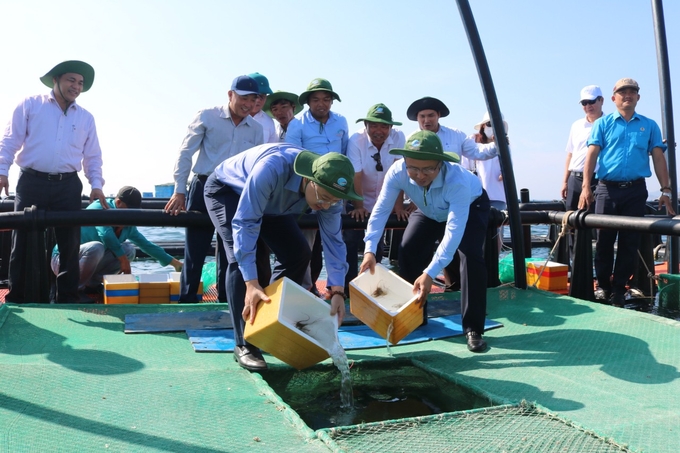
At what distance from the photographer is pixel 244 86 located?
17.0 ft

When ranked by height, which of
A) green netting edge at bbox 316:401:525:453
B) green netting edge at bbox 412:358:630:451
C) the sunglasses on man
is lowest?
green netting edge at bbox 412:358:630:451

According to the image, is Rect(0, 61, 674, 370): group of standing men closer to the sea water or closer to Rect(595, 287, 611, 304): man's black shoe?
Rect(595, 287, 611, 304): man's black shoe

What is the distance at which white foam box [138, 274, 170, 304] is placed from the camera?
222 inches

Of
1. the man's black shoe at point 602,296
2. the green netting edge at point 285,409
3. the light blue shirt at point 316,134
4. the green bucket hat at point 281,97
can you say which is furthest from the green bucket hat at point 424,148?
A: the man's black shoe at point 602,296

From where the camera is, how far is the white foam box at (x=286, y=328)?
10.9 ft

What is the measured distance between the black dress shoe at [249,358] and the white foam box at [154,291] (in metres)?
2.05

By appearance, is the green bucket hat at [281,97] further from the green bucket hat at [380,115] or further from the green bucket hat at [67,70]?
the green bucket hat at [67,70]

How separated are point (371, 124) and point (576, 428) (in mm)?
3473

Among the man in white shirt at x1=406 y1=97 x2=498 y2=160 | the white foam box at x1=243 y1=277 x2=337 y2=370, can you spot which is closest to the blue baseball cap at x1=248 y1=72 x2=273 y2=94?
the man in white shirt at x1=406 y1=97 x2=498 y2=160

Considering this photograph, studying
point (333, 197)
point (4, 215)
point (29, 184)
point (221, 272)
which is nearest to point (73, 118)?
point (29, 184)

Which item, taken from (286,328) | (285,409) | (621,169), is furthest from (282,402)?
(621,169)

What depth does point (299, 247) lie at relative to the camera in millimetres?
4098

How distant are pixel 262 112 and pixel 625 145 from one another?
137 inches

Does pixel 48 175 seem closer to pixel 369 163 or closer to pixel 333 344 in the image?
pixel 369 163
